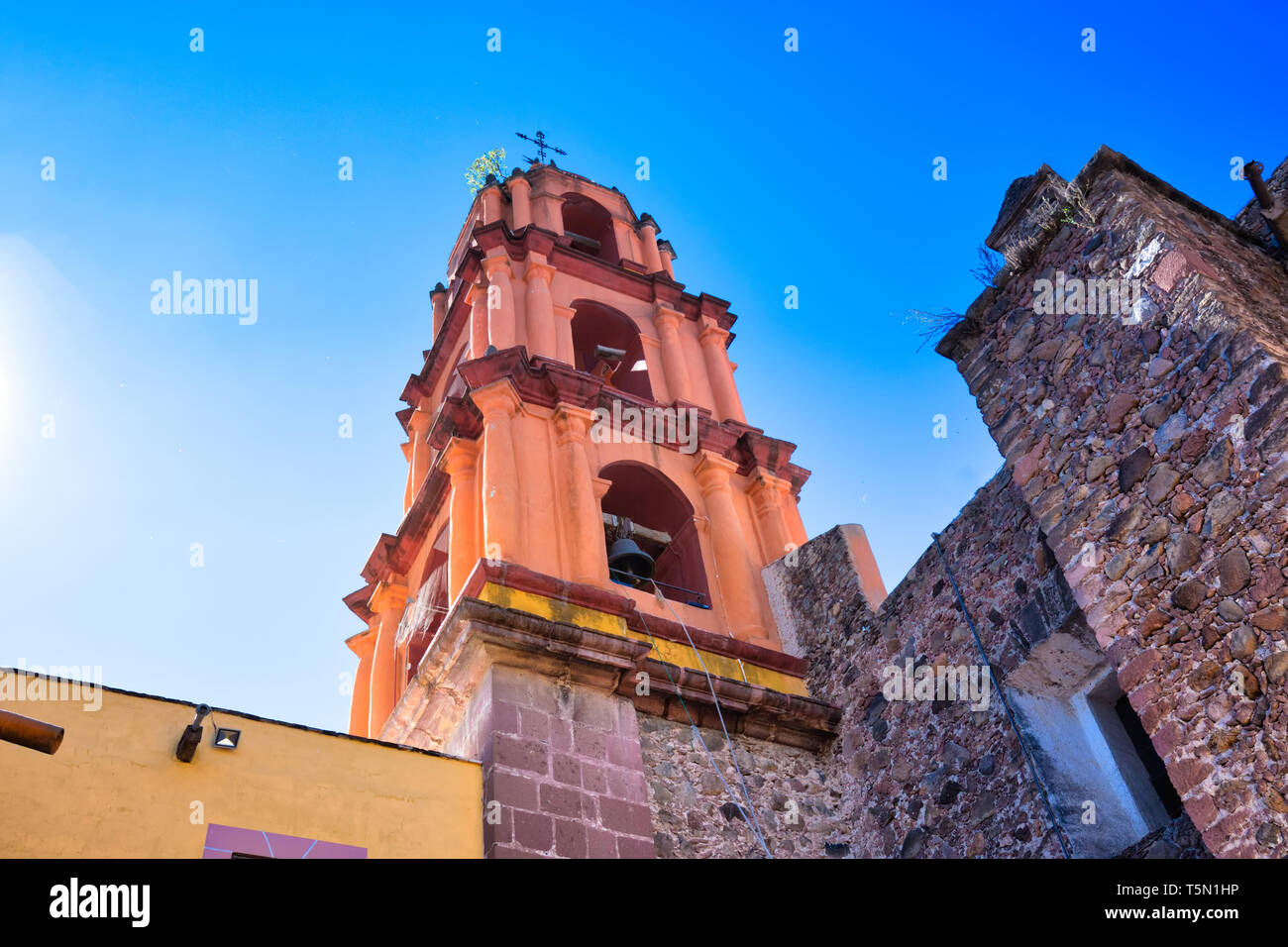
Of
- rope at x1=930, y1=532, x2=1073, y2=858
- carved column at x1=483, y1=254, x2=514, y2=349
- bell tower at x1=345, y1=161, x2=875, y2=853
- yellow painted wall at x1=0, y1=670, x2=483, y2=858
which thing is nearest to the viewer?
yellow painted wall at x1=0, y1=670, x2=483, y2=858

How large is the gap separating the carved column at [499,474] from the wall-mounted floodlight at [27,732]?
557 cm

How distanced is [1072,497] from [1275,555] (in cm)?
130

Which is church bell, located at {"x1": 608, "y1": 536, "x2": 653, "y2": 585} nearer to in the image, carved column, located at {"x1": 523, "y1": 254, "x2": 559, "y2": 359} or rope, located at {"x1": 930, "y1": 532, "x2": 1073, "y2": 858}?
carved column, located at {"x1": 523, "y1": 254, "x2": 559, "y2": 359}

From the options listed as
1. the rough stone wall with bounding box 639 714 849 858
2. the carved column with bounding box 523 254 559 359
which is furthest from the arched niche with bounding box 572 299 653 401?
the rough stone wall with bounding box 639 714 849 858

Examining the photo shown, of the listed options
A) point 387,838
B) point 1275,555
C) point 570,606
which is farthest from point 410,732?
point 1275,555

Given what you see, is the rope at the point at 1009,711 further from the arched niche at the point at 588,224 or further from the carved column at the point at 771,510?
the arched niche at the point at 588,224

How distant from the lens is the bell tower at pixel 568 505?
8.75m

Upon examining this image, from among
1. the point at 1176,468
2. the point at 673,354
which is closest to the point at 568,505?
the point at 673,354

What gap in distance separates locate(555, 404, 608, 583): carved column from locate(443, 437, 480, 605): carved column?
89 cm

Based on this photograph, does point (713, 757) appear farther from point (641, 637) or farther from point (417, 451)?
point (417, 451)

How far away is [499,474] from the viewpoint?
10.5m

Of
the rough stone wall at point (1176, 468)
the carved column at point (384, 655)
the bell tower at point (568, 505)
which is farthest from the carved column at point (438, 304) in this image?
the rough stone wall at point (1176, 468)

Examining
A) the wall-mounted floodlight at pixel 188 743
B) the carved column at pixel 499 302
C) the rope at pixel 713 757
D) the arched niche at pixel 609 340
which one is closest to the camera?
the wall-mounted floodlight at pixel 188 743

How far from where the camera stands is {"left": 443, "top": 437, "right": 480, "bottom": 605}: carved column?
10500 mm
